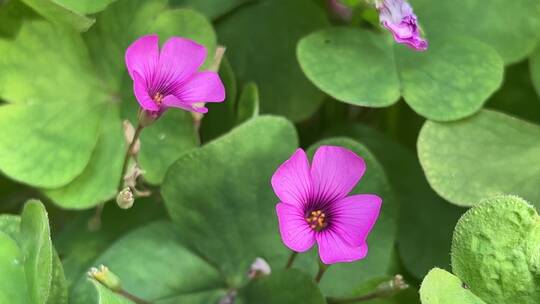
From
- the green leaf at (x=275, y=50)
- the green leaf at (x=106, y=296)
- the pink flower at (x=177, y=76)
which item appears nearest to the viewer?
the green leaf at (x=106, y=296)

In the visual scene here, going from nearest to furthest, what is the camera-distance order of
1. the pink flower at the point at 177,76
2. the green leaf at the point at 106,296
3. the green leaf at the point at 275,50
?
1. the green leaf at the point at 106,296
2. the pink flower at the point at 177,76
3. the green leaf at the point at 275,50

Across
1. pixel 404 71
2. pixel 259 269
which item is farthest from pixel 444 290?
pixel 404 71

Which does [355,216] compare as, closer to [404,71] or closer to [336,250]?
[336,250]

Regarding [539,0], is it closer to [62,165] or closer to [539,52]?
[539,52]

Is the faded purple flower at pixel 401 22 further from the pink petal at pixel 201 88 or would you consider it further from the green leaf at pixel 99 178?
the green leaf at pixel 99 178

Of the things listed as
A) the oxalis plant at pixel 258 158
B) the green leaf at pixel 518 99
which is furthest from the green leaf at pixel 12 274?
the green leaf at pixel 518 99
